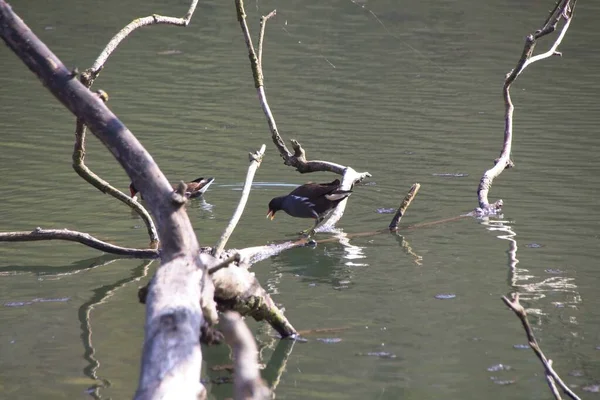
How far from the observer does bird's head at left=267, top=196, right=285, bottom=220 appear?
912 cm

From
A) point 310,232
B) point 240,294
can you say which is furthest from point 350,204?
point 240,294

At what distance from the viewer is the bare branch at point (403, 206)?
8438mm

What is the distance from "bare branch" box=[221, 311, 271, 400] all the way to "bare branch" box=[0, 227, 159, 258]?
16.5 feet

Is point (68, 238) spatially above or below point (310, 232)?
above

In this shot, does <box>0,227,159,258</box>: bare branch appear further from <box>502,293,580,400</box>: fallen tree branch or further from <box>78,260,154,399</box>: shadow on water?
<box>502,293,580,400</box>: fallen tree branch

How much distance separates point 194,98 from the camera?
48.2ft

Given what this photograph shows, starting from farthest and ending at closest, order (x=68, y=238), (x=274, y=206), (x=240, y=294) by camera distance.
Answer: (x=274, y=206), (x=68, y=238), (x=240, y=294)

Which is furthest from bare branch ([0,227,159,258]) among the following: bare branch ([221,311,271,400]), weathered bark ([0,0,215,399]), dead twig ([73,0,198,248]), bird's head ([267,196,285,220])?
bare branch ([221,311,271,400])

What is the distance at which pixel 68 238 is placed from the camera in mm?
7379

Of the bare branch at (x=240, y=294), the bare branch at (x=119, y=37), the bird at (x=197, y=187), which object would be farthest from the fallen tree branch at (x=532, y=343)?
the bird at (x=197, y=187)

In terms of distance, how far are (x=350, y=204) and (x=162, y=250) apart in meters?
6.10

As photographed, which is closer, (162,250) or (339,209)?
(162,250)

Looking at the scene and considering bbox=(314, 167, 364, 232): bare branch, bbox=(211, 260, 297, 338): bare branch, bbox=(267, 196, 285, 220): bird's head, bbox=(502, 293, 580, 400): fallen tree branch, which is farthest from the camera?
bbox=(267, 196, 285, 220): bird's head

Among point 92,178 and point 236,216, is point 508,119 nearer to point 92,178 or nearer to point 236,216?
point 236,216
